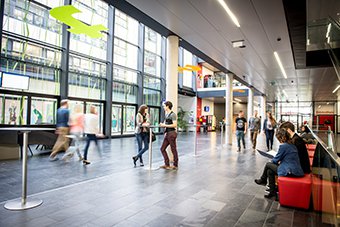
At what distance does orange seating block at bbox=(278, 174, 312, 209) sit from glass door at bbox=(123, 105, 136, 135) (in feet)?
38.6

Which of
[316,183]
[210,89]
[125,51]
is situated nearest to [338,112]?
[210,89]

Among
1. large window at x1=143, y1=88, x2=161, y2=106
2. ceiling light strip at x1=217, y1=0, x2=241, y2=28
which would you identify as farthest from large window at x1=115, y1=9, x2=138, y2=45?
ceiling light strip at x1=217, y1=0, x2=241, y2=28

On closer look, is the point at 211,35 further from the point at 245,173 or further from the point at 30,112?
the point at 30,112

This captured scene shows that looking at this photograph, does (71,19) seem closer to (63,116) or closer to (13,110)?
(63,116)

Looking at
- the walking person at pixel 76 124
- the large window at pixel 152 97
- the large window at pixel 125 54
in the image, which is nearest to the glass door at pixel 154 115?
the large window at pixel 152 97

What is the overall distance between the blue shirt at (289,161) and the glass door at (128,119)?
38.3ft

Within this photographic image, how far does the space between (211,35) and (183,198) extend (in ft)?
14.5

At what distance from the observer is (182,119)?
66.9ft

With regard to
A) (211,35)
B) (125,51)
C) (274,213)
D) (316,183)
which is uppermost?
(125,51)

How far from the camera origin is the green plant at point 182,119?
18.9 metres

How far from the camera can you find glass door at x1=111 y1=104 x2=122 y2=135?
1357 cm

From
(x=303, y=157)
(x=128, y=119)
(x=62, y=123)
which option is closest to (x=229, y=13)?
(x=303, y=157)

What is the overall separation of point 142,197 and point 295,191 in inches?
83.9

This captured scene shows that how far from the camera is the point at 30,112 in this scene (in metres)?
9.48
